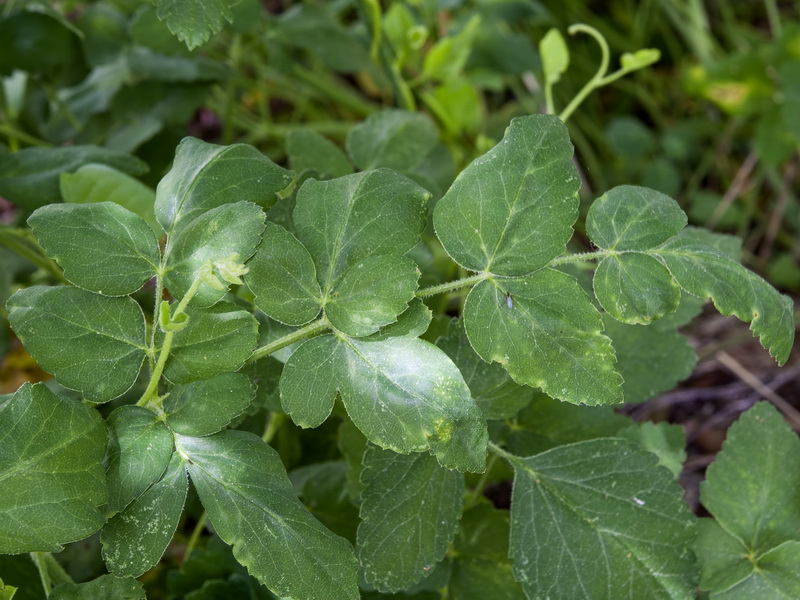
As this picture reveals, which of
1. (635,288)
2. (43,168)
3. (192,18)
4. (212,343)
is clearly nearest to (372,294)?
(212,343)

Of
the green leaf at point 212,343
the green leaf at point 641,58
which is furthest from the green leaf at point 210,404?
the green leaf at point 641,58

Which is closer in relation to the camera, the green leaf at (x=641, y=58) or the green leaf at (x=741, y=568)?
the green leaf at (x=741, y=568)

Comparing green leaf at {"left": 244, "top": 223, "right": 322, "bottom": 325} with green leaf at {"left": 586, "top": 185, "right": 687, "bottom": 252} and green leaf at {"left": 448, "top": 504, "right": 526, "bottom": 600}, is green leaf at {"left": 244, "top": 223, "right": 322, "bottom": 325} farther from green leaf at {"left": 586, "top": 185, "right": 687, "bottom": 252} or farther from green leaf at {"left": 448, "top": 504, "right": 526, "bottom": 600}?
green leaf at {"left": 448, "top": 504, "right": 526, "bottom": 600}

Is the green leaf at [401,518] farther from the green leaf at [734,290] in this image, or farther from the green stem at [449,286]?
the green leaf at [734,290]

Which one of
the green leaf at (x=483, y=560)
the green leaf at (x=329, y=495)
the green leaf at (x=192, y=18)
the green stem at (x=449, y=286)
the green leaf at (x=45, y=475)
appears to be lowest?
the green leaf at (x=329, y=495)

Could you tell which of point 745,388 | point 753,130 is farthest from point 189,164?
point 753,130

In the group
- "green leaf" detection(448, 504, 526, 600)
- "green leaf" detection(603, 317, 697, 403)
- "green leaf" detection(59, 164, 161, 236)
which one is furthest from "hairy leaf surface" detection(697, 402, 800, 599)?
"green leaf" detection(59, 164, 161, 236)

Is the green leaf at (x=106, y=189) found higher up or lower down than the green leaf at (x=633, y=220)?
lower down
